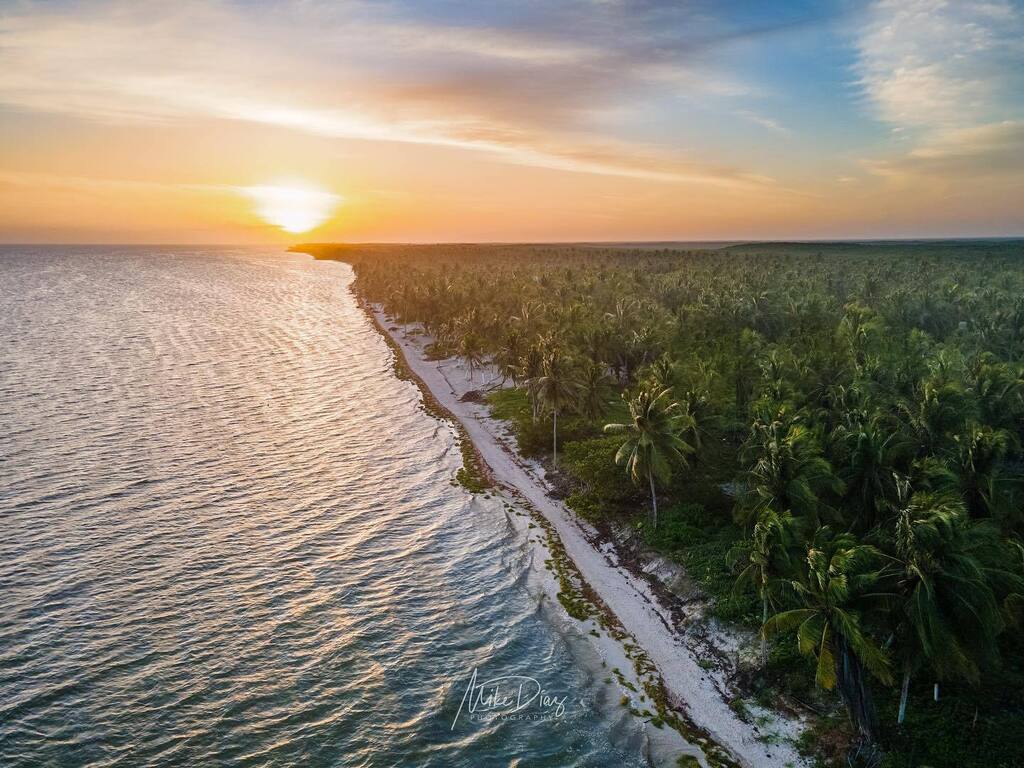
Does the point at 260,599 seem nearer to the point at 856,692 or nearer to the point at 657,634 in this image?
the point at 657,634

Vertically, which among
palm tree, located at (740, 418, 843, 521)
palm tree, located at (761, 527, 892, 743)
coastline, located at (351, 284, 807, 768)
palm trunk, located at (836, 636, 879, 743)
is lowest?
coastline, located at (351, 284, 807, 768)

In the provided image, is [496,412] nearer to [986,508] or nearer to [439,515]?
[439,515]

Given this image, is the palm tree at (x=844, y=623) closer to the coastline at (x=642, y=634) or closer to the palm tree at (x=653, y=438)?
the coastline at (x=642, y=634)

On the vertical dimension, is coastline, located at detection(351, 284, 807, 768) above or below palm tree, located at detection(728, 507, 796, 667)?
below

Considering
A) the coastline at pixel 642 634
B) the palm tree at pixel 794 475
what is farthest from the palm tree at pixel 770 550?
the coastline at pixel 642 634

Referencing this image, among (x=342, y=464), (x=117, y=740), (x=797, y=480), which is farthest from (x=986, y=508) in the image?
(x=342, y=464)

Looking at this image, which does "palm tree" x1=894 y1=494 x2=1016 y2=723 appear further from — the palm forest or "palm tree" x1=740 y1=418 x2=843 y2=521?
"palm tree" x1=740 y1=418 x2=843 y2=521

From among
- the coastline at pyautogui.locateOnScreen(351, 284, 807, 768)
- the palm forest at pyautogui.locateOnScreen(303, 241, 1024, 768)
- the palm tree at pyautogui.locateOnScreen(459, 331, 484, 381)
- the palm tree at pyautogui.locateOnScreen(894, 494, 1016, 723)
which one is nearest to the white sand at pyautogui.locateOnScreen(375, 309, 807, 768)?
the coastline at pyautogui.locateOnScreen(351, 284, 807, 768)
